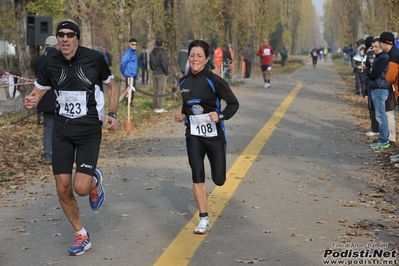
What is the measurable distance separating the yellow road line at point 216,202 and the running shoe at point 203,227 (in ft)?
0.23

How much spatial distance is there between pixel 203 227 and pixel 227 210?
1154 mm

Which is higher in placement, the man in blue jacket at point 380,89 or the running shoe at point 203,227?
the man in blue jacket at point 380,89

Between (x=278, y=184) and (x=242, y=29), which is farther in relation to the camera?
(x=242, y=29)

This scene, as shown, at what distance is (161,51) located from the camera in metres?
21.4

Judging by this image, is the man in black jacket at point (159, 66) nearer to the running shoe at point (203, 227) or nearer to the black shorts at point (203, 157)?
the black shorts at point (203, 157)

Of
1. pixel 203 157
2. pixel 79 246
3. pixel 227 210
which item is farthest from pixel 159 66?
pixel 79 246

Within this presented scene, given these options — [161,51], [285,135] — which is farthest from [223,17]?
[285,135]

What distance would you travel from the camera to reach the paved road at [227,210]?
6.78m

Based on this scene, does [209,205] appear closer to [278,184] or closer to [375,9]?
[278,184]

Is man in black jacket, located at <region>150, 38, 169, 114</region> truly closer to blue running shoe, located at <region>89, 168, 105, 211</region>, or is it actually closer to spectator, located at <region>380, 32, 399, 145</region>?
spectator, located at <region>380, 32, 399, 145</region>

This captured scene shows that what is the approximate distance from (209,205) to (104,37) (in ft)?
202

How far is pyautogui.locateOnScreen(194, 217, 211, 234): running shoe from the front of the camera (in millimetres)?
7414

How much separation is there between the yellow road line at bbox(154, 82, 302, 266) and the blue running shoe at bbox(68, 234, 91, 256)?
2.34 feet

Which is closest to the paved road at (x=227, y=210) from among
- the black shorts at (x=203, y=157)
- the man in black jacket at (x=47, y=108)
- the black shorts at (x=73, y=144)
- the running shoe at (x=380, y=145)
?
the running shoe at (x=380, y=145)
